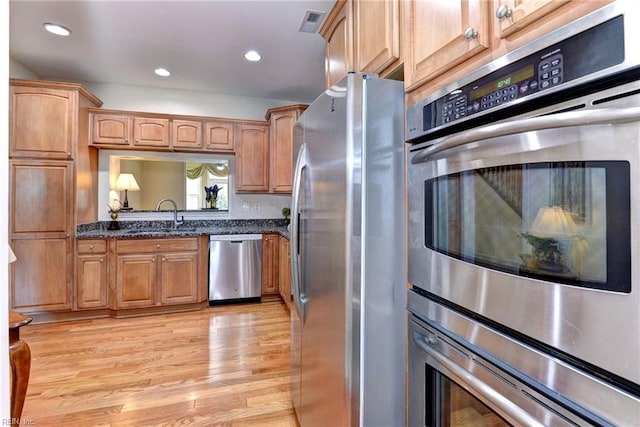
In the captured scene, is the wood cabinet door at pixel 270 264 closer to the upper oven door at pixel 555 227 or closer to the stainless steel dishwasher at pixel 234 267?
the stainless steel dishwasher at pixel 234 267

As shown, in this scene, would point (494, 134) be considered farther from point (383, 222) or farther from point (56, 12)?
point (56, 12)

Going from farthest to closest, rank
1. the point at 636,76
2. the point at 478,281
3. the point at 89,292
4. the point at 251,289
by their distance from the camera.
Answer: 1. the point at 251,289
2. the point at 89,292
3. the point at 478,281
4. the point at 636,76

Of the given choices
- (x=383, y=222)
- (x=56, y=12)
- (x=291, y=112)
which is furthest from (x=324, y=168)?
(x=291, y=112)

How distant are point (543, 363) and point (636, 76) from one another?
0.49 meters

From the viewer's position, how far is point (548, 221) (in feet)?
1.94

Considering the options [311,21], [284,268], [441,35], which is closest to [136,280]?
[284,268]

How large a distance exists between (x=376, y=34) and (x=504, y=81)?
801mm

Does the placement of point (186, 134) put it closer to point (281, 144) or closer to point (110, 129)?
point (110, 129)

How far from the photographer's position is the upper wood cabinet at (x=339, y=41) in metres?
1.63

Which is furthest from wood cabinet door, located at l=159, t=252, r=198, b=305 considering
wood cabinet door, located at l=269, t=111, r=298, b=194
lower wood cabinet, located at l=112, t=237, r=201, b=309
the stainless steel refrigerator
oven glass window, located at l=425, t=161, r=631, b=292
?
oven glass window, located at l=425, t=161, r=631, b=292

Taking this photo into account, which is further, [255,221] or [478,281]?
[255,221]

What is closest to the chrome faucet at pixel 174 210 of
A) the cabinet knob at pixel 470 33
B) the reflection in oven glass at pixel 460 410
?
the reflection in oven glass at pixel 460 410

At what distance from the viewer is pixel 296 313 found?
173cm

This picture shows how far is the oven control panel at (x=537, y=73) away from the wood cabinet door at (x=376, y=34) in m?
0.45
